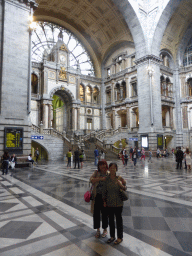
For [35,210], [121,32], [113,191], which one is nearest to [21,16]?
[35,210]

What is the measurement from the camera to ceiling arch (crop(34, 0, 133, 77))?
29.0m

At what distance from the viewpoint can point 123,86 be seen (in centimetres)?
3231

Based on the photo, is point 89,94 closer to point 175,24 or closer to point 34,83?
point 34,83

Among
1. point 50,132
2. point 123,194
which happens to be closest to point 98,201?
point 123,194

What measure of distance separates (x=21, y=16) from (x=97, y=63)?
21856 millimetres

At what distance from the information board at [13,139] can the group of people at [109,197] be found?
11954 mm

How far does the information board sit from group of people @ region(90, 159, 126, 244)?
12.0 meters

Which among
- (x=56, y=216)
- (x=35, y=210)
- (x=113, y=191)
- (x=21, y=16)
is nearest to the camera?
(x=113, y=191)

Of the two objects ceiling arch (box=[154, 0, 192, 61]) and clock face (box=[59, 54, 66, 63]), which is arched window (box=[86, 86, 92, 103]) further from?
ceiling arch (box=[154, 0, 192, 61])

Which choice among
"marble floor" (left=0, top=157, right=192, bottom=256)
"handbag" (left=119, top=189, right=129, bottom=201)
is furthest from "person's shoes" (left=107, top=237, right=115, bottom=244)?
"handbag" (left=119, top=189, right=129, bottom=201)

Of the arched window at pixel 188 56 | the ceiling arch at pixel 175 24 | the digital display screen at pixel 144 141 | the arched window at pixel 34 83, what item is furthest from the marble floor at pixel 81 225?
the arched window at pixel 188 56

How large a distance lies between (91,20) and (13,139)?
2713 cm

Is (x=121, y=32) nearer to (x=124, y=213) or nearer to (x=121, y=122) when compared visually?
(x=121, y=122)

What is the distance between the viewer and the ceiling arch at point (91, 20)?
95.1 ft
